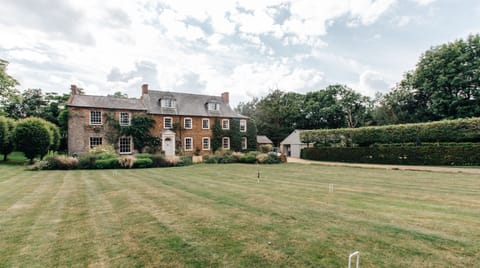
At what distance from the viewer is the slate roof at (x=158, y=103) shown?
873 inches

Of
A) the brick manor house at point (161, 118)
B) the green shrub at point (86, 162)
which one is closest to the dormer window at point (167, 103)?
the brick manor house at point (161, 118)

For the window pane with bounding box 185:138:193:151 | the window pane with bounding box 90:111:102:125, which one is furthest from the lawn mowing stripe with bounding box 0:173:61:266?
the window pane with bounding box 185:138:193:151

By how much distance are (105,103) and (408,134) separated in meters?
28.9

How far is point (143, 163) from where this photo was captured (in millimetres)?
16609

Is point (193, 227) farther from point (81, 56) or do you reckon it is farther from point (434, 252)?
point (81, 56)

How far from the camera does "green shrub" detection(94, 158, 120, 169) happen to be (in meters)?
15.8

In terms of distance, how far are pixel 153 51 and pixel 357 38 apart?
14757 mm

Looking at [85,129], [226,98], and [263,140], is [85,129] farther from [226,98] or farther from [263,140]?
[263,140]

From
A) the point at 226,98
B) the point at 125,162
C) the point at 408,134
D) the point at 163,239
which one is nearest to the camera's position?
the point at 163,239

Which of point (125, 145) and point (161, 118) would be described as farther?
point (161, 118)

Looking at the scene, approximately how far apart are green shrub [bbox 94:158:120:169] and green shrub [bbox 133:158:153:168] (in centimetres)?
123

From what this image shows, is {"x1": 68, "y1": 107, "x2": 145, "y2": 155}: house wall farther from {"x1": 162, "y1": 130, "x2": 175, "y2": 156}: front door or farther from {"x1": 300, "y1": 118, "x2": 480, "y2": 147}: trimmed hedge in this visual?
{"x1": 300, "y1": 118, "x2": 480, "y2": 147}: trimmed hedge

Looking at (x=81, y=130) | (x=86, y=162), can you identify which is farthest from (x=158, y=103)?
(x=86, y=162)

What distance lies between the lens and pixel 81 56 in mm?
15055
